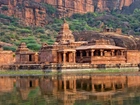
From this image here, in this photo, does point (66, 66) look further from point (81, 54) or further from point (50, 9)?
point (50, 9)

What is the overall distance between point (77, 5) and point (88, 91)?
117146mm

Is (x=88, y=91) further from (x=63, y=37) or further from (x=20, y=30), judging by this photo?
(x=20, y=30)

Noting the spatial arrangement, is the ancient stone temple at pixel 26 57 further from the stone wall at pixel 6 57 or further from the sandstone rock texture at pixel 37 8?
the sandstone rock texture at pixel 37 8

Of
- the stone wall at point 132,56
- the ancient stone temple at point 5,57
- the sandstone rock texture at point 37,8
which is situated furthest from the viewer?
the sandstone rock texture at point 37,8

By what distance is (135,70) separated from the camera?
49000mm

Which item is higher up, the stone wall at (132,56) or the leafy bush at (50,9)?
the leafy bush at (50,9)

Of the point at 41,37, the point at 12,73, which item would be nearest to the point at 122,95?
the point at 12,73

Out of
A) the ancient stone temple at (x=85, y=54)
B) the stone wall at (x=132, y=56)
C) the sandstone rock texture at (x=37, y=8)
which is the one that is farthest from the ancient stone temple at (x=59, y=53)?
the sandstone rock texture at (x=37, y=8)

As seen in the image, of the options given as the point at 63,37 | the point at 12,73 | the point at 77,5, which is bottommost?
the point at 12,73

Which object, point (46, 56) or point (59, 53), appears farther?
point (46, 56)

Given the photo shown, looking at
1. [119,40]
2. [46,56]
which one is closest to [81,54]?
[46,56]

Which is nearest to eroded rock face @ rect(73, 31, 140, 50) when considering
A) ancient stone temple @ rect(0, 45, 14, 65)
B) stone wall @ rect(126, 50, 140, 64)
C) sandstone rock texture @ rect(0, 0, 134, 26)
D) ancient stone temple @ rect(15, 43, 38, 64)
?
stone wall @ rect(126, 50, 140, 64)

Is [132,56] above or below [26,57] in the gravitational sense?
above

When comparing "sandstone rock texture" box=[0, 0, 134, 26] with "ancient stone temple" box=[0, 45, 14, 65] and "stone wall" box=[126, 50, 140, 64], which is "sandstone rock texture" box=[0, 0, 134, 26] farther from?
"stone wall" box=[126, 50, 140, 64]
